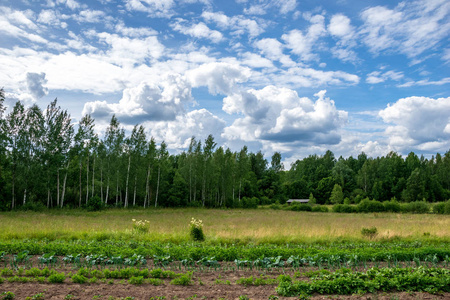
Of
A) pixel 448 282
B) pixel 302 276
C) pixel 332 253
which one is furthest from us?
pixel 332 253

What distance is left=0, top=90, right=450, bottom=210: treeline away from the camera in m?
41.7

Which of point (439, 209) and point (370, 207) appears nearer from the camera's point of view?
point (439, 209)

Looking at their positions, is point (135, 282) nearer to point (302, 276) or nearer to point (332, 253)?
point (302, 276)

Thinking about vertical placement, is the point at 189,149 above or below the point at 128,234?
above

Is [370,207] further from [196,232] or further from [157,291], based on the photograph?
[157,291]

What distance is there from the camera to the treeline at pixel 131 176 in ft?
137

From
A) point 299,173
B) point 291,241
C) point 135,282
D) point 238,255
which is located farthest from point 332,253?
point 299,173

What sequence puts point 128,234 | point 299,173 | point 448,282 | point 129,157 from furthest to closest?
point 299,173 → point 129,157 → point 128,234 → point 448,282

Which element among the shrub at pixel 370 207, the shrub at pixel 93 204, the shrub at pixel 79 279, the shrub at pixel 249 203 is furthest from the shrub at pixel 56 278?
the shrub at pixel 249 203

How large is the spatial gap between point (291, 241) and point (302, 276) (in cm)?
667

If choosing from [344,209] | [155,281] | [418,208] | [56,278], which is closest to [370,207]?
[344,209]

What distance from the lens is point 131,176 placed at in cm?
5197

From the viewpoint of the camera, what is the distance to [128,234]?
1662cm

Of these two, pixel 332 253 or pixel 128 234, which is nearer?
pixel 332 253
